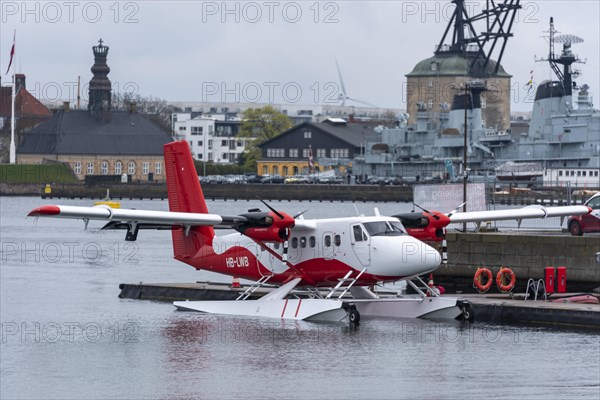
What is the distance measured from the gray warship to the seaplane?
253ft

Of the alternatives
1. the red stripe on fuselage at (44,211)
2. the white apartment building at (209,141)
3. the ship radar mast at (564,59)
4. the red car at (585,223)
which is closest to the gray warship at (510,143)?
the ship radar mast at (564,59)

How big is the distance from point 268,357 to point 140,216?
4575 mm

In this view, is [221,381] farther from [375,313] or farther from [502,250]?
[502,250]

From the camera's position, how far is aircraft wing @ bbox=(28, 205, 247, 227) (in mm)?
27141

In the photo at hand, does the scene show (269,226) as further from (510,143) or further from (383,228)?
(510,143)

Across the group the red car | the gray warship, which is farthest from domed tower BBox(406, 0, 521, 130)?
the red car

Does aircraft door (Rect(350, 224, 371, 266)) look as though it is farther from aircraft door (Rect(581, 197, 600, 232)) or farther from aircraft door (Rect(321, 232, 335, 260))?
aircraft door (Rect(581, 197, 600, 232))

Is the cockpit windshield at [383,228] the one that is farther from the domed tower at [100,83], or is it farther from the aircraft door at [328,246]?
the domed tower at [100,83]

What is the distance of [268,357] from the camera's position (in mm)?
26438

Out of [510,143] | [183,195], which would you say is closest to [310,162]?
[510,143]

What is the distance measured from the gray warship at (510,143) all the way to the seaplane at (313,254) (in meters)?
77.0

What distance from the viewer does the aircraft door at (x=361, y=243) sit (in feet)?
95.0

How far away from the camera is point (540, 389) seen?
22781 mm

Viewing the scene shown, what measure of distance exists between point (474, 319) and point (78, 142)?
120 m
